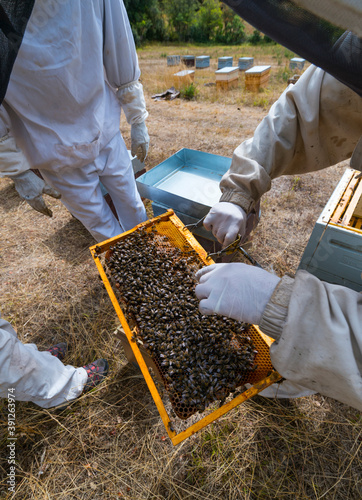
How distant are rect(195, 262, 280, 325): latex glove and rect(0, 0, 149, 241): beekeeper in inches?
64.7

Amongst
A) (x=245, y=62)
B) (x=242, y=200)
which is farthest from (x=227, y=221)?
(x=245, y=62)

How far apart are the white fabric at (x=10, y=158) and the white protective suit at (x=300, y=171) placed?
1906 mm

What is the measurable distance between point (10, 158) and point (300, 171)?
2.52 m

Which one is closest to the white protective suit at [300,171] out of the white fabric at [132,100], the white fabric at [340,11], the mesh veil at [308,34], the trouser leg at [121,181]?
the mesh veil at [308,34]

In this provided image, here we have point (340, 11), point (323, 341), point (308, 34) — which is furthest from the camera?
point (323, 341)

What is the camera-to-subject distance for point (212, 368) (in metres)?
1.60

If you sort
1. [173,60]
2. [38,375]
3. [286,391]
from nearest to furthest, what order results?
[38,375] → [286,391] → [173,60]

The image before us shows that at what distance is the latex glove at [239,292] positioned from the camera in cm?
127

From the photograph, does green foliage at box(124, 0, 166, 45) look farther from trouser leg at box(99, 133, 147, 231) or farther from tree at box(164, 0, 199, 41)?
trouser leg at box(99, 133, 147, 231)

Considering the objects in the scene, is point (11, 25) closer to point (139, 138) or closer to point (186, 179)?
point (139, 138)

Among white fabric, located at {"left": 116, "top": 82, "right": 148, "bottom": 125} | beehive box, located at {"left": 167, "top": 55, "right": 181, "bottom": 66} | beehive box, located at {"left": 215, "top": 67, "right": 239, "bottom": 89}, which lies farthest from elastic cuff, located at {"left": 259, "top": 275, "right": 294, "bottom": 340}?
beehive box, located at {"left": 167, "top": 55, "right": 181, "bottom": 66}

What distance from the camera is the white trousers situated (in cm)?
282

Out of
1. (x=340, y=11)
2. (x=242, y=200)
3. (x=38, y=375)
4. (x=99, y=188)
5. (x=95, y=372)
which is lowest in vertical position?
(x=95, y=372)

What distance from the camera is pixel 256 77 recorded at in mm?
9117
